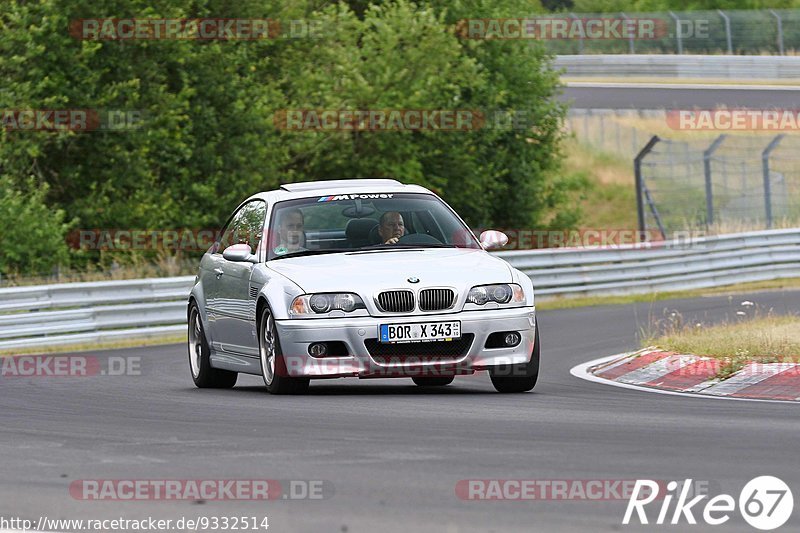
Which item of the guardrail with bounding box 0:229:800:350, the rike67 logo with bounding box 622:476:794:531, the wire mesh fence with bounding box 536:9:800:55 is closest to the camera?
the rike67 logo with bounding box 622:476:794:531

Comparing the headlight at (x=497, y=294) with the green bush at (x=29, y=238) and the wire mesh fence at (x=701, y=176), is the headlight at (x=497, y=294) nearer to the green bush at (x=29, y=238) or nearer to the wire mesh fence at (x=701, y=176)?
the green bush at (x=29, y=238)

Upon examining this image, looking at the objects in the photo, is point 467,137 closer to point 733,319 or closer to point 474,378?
point 733,319

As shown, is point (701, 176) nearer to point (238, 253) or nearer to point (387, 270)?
point (238, 253)

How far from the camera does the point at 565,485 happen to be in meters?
7.26

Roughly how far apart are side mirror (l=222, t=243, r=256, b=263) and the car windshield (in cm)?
18

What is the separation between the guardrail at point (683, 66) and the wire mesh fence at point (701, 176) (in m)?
3.13

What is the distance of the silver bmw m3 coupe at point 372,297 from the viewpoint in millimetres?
11445

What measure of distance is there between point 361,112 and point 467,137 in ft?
12.2

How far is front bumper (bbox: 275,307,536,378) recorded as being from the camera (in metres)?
11.4

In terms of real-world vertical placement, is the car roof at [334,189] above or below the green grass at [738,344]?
above

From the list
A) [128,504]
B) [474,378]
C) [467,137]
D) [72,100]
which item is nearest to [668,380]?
[474,378]

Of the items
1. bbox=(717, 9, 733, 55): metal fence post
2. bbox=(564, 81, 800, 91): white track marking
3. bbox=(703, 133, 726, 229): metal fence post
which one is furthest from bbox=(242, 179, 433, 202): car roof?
bbox=(717, 9, 733, 55): metal fence post

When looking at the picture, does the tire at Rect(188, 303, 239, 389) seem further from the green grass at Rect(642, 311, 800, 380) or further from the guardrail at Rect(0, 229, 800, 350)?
the guardrail at Rect(0, 229, 800, 350)

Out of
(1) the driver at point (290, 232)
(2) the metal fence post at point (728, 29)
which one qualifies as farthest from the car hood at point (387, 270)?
(2) the metal fence post at point (728, 29)
